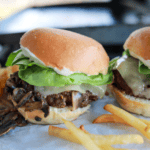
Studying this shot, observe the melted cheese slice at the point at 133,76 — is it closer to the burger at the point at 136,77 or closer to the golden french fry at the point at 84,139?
the burger at the point at 136,77

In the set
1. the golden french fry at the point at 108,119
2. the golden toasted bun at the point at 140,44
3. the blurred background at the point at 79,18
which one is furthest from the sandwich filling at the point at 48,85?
the blurred background at the point at 79,18

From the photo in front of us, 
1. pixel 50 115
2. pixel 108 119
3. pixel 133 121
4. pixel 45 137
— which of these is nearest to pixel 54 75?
pixel 50 115

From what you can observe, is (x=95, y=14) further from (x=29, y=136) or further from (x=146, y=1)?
(x=29, y=136)

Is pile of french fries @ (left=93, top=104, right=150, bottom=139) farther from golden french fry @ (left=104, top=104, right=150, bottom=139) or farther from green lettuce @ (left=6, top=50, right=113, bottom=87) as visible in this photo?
green lettuce @ (left=6, top=50, right=113, bottom=87)

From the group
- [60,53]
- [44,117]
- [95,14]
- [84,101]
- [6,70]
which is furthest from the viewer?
[95,14]

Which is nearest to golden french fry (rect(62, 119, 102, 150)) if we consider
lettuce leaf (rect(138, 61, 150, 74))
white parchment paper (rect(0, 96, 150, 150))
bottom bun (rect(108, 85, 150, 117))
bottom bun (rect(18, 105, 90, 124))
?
white parchment paper (rect(0, 96, 150, 150))

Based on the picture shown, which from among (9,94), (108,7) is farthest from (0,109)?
(108,7)
